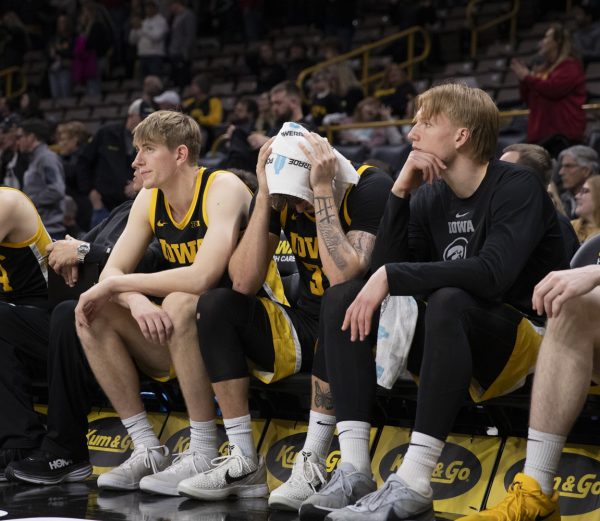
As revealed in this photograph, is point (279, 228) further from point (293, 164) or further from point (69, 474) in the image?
point (69, 474)

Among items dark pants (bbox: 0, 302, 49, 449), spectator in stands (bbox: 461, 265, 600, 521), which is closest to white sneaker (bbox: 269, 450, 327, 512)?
spectator in stands (bbox: 461, 265, 600, 521)

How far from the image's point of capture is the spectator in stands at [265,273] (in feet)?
11.9

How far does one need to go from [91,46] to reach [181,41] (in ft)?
4.66

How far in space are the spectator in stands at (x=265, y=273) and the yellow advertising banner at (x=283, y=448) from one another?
0.65 ft

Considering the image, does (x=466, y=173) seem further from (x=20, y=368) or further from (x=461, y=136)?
(x=20, y=368)

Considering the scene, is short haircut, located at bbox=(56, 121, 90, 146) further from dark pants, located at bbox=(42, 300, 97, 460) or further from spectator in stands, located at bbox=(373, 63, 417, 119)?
dark pants, located at bbox=(42, 300, 97, 460)

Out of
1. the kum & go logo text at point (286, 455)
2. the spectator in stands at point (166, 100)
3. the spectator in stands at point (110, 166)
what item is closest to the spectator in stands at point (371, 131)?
the spectator in stands at point (166, 100)

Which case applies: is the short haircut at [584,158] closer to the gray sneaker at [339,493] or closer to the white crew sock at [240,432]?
the white crew sock at [240,432]

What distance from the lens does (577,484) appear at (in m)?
3.49

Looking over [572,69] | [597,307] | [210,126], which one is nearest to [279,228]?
[597,307]

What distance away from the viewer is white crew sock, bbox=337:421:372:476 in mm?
3365

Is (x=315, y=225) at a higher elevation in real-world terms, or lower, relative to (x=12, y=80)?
lower

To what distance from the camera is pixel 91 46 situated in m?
15.2

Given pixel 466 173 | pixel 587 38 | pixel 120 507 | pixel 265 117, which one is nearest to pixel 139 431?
pixel 120 507
